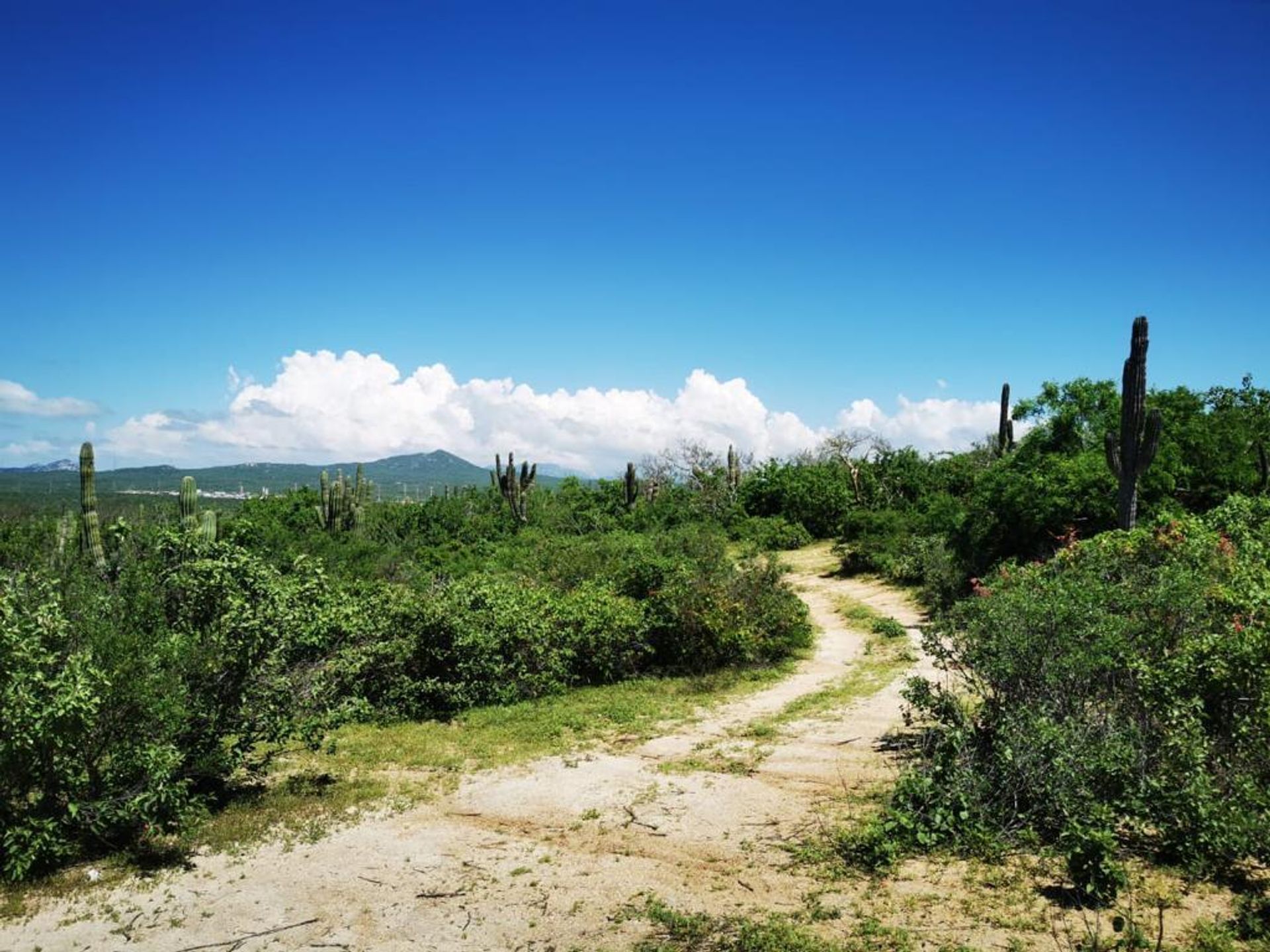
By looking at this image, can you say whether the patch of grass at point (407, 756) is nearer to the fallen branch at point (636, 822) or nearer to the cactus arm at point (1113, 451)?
the fallen branch at point (636, 822)

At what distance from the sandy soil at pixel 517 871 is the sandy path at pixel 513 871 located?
0.05 ft

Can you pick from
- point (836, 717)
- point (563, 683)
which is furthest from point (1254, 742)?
point (563, 683)

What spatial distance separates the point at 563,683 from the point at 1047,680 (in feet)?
25.0

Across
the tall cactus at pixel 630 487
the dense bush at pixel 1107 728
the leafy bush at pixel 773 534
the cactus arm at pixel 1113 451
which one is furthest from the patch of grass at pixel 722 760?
the tall cactus at pixel 630 487

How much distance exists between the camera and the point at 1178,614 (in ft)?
27.8

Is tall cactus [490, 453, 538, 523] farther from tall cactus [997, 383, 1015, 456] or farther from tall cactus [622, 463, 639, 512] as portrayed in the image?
tall cactus [997, 383, 1015, 456]

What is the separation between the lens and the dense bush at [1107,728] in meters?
6.39

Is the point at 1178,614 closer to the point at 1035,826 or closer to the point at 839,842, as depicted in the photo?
the point at 1035,826

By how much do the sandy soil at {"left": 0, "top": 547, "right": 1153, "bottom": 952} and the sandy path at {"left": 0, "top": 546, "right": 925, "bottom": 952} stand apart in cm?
2

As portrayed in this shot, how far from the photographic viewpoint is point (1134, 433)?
16750 millimetres

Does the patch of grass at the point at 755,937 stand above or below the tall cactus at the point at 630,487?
below

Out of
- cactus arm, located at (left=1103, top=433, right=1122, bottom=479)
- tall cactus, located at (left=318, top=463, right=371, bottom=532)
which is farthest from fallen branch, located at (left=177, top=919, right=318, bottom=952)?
tall cactus, located at (left=318, top=463, right=371, bottom=532)

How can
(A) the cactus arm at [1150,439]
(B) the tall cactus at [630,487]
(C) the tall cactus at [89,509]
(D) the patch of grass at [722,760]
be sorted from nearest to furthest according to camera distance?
(D) the patch of grass at [722,760], (A) the cactus arm at [1150,439], (C) the tall cactus at [89,509], (B) the tall cactus at [630,487]

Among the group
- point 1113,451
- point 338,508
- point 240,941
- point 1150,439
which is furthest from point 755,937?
point 338,508
